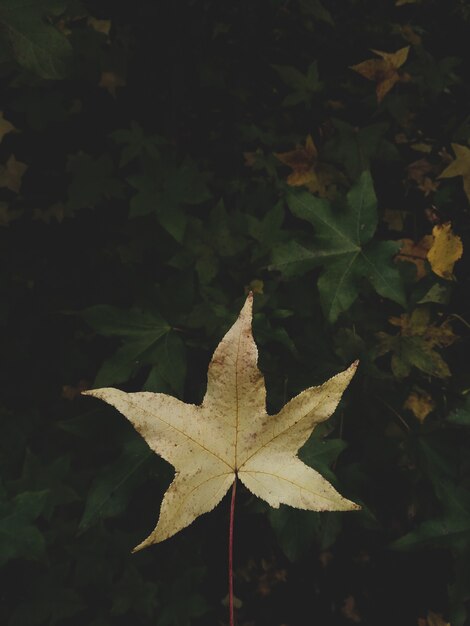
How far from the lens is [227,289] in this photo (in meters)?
1.93

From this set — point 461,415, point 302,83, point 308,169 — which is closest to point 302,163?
point 308,169

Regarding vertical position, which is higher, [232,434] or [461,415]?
[232,434]

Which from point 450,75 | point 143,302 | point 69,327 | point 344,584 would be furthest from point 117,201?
point 344,584

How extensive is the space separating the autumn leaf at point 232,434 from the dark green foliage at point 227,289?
1.79 feet

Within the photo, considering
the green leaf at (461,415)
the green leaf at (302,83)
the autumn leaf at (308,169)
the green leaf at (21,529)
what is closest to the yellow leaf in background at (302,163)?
the autumn leaf at (308,169)

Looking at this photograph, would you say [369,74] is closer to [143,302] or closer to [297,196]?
[297,196]

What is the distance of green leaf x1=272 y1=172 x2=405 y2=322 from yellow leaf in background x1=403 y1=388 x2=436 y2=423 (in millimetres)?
646

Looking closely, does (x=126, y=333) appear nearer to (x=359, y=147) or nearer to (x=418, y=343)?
(x=418, y=343)

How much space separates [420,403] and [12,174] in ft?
7.27

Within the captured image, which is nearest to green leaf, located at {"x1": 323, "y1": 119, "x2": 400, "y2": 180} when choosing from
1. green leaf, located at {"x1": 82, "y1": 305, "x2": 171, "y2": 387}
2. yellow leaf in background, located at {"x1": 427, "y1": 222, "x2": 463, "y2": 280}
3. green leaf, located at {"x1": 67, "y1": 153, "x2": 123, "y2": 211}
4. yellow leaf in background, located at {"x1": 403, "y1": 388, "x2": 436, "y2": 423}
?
yellow leaf in background, located at {"x1": 427, "y1": 222, "x2": 463, "y2": 280}

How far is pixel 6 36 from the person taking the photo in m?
1.22

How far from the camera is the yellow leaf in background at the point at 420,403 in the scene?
1.80m

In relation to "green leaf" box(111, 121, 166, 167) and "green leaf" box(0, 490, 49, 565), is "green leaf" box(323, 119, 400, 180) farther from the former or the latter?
"green leaf" box(0, 490, 49, 565)

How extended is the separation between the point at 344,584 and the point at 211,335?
1.72 metres
